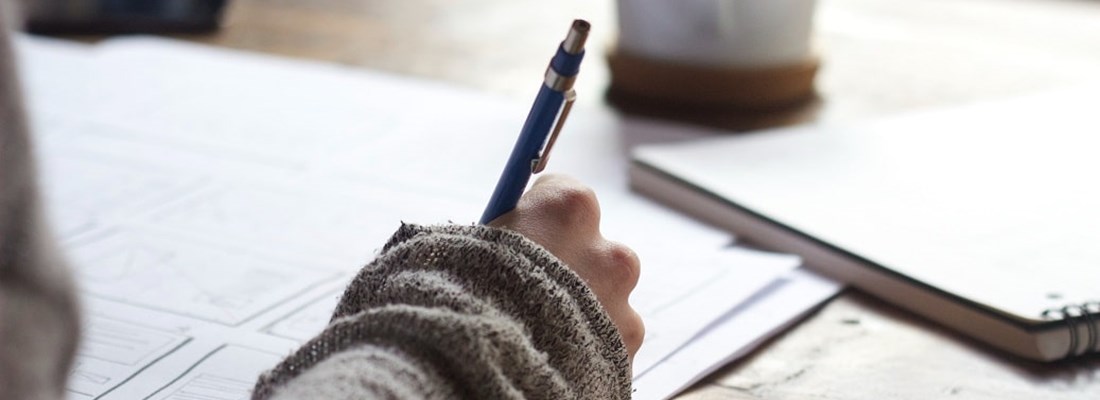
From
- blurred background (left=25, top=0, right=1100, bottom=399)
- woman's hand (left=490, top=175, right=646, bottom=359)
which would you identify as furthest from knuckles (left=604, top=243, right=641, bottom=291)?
blurred background (left=25, top=0, right=1100, bottom=399)

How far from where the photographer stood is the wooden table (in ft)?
1.82

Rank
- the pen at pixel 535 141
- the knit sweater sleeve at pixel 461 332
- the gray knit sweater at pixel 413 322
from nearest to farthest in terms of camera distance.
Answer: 1. the gray knit sweater at pixel 413 322
2. the knit sweater sleeve at pixel 461 332
3. the pen at pixel 535 141

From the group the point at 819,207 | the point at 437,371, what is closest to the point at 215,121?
the point at 819,207

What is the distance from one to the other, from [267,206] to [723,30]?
13.8 inches

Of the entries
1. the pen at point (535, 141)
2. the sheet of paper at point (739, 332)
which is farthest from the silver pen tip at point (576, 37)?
the sheet of paper at point (739, 332)

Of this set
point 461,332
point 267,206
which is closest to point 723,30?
point 267,206

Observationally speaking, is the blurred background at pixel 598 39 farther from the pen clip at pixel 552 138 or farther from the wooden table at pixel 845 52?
the pen clip at pixel 552 138

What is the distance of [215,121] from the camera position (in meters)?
0.87

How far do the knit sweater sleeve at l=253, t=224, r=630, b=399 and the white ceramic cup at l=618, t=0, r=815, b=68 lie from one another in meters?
0.47

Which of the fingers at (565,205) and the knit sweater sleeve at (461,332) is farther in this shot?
the fingers at (565,205)

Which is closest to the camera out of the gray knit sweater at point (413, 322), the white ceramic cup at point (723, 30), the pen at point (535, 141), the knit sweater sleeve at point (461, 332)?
the gray knit sweater at point (413, 322)

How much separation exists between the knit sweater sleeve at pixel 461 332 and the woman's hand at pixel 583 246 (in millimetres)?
36

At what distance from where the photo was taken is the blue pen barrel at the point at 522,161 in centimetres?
48

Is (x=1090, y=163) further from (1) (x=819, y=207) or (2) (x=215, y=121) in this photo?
(2) (x=215, y=121)
